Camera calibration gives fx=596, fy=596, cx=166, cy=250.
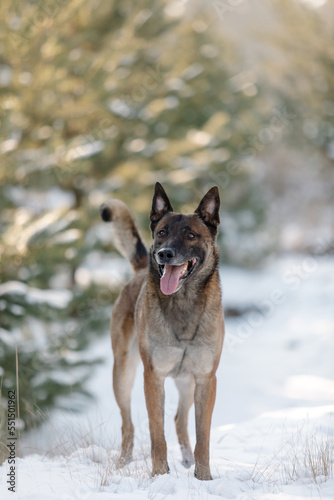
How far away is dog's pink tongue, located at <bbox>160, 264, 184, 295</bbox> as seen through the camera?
12.1ft

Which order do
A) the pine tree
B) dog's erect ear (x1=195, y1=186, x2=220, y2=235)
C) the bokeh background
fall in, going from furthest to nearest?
the bokeh background → the pine tree → dog's erect ear (x1=195, y1=186, x2=220, y2=235)

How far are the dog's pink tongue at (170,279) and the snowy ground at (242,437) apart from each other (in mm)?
1143

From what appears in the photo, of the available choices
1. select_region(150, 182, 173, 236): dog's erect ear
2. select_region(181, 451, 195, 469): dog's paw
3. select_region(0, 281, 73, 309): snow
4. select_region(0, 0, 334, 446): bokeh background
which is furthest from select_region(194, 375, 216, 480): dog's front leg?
select_region(0, 281, 73, 309): snow

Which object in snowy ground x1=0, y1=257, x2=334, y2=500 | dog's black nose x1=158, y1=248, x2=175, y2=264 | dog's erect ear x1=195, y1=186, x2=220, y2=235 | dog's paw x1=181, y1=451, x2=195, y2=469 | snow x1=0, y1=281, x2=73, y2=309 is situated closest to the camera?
snowy ground x1=0, y1=257, x2=334, y2=500

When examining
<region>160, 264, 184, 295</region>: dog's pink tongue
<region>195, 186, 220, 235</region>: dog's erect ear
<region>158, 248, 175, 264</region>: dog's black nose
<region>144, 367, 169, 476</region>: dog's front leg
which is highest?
<region>195, 186, 220, 235</region>: dog's erect ear

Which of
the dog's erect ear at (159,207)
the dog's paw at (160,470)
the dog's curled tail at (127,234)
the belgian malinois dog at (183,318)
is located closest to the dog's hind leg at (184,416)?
the belgian malinois dog at (183,318)

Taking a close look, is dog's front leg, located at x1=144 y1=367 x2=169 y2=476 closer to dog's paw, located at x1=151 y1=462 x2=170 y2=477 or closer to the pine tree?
dog's paw, located at x1=151 y1=462 x2=170 y2=477

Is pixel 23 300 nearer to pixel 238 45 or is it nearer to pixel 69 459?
pixel 69 459

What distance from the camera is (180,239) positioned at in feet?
12.6

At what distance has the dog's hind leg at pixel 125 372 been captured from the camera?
15.6 ft

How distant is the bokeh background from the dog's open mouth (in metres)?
1.91

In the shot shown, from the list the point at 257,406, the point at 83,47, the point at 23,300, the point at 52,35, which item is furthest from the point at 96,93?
the point at 257,406

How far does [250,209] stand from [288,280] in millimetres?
2905

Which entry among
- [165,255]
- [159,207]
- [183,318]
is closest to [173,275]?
Result: [165,255]
